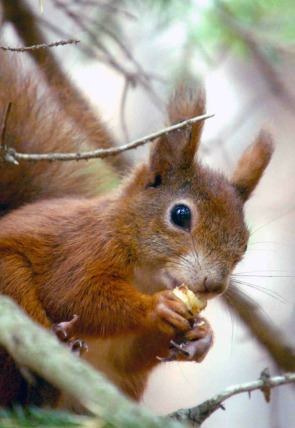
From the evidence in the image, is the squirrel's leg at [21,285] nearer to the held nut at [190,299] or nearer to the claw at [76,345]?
the claw at [76,345]

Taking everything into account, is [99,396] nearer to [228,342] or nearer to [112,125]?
[112,125]

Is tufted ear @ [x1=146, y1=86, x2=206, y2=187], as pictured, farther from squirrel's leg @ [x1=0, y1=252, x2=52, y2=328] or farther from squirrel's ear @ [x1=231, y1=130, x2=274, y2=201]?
squirrel's leg @ [x1=0, y1=252, x2=52, y2=328]

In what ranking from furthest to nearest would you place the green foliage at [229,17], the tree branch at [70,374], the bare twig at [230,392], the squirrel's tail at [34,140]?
the green foliage at [229,17] → the squirrel's tail at [34,140] → the bare twig at [230,392] → the tree branch at [70,374]

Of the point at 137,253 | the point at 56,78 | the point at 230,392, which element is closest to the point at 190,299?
the point at 137,253

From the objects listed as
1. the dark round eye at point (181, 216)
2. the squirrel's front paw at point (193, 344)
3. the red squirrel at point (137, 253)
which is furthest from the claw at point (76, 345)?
the dark round eye at point (181, 216)

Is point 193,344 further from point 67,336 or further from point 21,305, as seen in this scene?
point 21,305

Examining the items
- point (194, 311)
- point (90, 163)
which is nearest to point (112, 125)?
point (90, 163)
